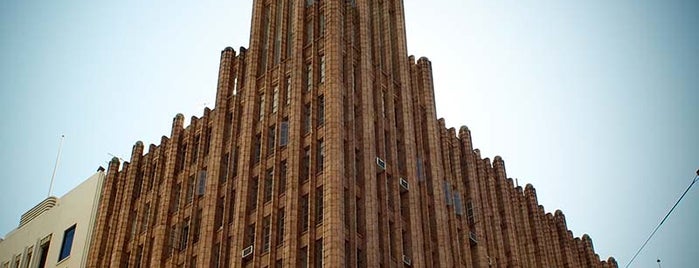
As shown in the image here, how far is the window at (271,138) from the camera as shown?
198 ft

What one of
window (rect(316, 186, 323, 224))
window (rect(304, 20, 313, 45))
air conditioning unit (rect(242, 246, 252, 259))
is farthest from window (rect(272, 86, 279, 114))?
air conditioning unit (rect(242, 246, 252, 259))

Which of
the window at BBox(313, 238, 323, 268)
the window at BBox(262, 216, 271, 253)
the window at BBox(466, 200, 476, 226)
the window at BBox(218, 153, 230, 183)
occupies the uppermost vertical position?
the window at BBox(218, 153, 230, 183)

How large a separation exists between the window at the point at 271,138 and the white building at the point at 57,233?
19.0 meters

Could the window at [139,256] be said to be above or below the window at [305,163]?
below

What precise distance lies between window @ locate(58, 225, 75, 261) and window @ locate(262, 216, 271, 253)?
2357 centimetres

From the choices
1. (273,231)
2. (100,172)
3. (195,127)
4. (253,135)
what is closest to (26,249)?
(100,172)

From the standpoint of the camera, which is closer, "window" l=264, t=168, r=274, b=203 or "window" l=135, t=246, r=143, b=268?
"window" l=264, t=168, r=274, b=203

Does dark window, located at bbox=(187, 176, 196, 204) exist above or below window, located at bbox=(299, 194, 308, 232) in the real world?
above

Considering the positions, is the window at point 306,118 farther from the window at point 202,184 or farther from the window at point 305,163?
the window at point 202,184

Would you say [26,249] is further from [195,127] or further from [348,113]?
[348,113]

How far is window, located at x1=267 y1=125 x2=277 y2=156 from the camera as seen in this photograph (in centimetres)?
6044

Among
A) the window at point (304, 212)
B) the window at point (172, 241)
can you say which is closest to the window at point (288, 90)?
the window at point (304, 212)

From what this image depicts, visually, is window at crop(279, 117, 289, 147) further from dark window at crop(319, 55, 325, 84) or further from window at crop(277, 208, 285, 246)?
window at crop(277, 208, 285, 246)

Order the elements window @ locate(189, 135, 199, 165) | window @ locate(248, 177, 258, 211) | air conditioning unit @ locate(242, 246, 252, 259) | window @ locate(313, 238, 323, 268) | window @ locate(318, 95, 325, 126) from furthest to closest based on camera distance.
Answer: window @ locate(189, 135, 199, 165), window @ locate(318, 95, 325, 126), window @ locate(248, 177, 258, 211), air conditioning unit @ locate(242, 246, 252, 259), window @ locate(313, 238, 323, 268)
